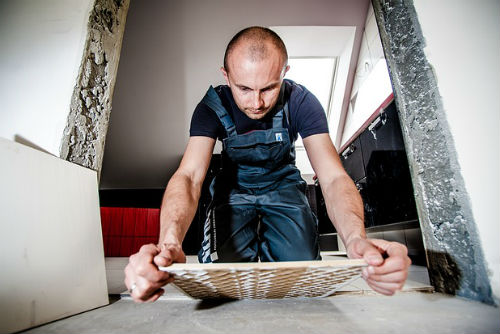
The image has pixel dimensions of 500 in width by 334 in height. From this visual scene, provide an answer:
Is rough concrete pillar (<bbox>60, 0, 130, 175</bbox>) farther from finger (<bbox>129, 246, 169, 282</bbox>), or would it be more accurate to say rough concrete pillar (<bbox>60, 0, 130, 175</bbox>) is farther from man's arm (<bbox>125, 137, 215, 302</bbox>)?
finger (<bbox>129, 246, 169, 282</bbox>)

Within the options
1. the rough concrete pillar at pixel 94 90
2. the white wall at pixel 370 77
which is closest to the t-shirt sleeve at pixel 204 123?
the rough concrete pillar at pixel 94 90

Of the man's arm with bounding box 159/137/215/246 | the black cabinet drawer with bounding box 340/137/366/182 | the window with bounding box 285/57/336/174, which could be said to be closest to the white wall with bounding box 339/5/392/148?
the window with bounding box 285/57/336/174

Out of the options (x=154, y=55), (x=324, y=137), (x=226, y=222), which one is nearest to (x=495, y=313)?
(x=324, y=137)

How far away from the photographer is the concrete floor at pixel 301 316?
25.3 inches

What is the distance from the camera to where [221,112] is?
1.25 m

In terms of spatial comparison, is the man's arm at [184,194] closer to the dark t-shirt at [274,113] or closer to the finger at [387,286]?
the dark t-shirt at [274,113]

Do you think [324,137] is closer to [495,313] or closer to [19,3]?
[495,313]

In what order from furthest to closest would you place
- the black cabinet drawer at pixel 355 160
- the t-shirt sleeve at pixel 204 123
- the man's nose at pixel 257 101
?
the black cabinet drawer at pixel 355 160 → the t-shirt sleeve at pixel 204 123 → the man's nose at pixel 257 101

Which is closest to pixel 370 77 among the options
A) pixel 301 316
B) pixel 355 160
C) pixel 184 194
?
pixel 355 160

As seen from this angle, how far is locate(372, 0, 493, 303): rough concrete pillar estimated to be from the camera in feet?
2.74

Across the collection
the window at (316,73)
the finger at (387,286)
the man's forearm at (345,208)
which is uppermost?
the window at (316,73)

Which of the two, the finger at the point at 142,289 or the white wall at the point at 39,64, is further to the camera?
the white wall at the point at 39,64

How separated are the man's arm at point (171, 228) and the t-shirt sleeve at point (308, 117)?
0.46 m

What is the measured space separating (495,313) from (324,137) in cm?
81
